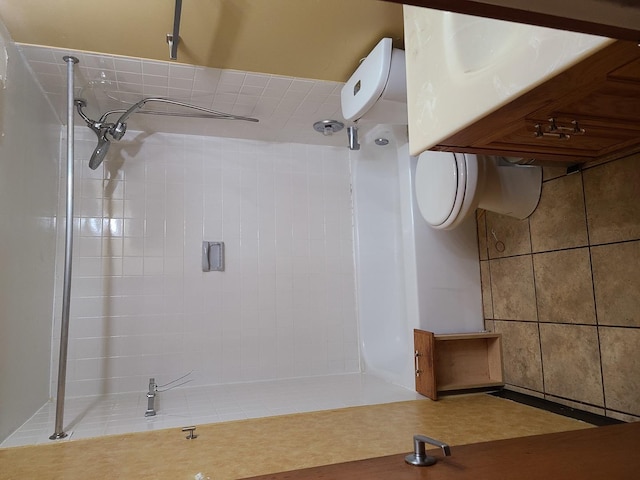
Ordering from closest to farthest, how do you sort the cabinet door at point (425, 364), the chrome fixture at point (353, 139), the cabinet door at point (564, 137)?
the cabinet door at point (564, 137)
the cabinet door at point (425, 364)
the chrome fixture at point (353, 139)

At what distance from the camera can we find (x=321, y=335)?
263 cm

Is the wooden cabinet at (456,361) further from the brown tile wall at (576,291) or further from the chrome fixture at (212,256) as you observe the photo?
the chrome fixture at (212,256)

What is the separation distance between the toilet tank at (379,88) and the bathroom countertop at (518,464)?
1.26m

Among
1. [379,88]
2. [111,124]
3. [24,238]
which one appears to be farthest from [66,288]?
[379,88]

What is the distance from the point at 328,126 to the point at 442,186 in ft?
2.78

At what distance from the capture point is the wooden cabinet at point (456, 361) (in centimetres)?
193

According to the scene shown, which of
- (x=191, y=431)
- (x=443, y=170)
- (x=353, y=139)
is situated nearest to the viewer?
(x=191, y=431)

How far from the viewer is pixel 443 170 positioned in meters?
1.80

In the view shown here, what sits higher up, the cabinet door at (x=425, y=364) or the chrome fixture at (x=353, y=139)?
the chrome fixture at (x=353, y=139)

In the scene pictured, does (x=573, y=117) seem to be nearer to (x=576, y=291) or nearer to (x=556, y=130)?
(x=556, y=130)

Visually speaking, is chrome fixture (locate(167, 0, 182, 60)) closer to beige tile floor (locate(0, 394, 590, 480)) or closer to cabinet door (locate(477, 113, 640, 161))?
cabinet door (locate(477, 113, 640, 161))

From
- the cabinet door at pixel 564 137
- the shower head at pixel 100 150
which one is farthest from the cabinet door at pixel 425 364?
the shower head at pixel 100 150

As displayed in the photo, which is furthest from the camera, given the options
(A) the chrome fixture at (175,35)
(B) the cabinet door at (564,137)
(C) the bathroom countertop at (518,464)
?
(A) the chrome fixture at (175,35)

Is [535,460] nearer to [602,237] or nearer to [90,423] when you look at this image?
[602,237]
